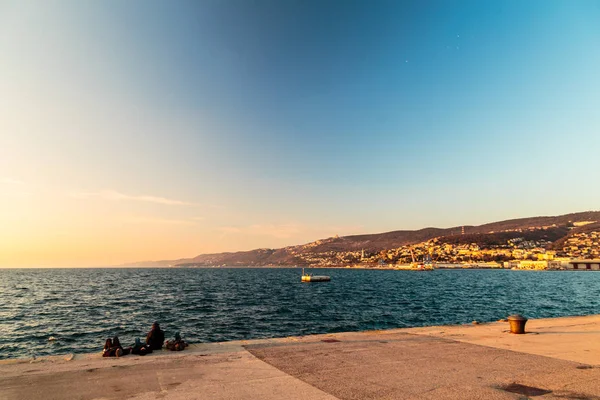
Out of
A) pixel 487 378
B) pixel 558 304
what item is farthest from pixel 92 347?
pixel 558 304

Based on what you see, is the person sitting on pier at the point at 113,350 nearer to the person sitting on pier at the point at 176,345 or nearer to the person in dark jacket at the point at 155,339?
the person in dark jacket at the point at 155,339

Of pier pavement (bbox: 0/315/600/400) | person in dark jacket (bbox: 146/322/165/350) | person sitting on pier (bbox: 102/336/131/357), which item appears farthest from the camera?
person in dark jacket (bbox: 146/322/165/350)

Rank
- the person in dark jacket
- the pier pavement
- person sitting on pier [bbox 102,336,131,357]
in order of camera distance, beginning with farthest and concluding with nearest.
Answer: the person in dark jacket < person sitting on pier [bbox 102,336,131,357] < the pier pavement

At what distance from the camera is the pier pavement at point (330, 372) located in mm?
8938

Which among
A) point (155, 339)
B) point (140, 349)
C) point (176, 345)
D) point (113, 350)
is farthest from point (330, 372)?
point (113, 350)

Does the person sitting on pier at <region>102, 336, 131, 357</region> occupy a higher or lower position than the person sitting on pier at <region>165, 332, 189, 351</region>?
higher

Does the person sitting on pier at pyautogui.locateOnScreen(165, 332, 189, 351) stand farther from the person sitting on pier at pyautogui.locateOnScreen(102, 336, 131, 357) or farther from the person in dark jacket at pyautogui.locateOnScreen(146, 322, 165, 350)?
the person sitting on pier at pyautogui.locateOnScreen(102, 336, 131, 357)

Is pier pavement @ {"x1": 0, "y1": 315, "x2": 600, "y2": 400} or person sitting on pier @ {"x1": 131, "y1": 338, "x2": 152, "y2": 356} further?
person sitting on pier @ {"x1": 131, "y1": 338, "x2": 152, "y2": 356}

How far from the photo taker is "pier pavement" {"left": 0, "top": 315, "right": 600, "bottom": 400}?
29.3ft

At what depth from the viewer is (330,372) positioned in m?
11.0

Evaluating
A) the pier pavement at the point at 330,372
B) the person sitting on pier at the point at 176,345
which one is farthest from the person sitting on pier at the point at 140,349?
the person sitting on pier at the point at 176,345

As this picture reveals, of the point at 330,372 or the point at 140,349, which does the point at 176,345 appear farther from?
the point at 330,372

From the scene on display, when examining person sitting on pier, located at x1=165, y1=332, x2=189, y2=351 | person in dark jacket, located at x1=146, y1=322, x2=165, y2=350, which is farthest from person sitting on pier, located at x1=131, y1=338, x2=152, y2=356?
person sitting on pier, located at x1=165, y1=332, x2=189, y2=351

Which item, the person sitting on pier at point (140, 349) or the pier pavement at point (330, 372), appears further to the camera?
the person sitting on pier at point (140, 349)
